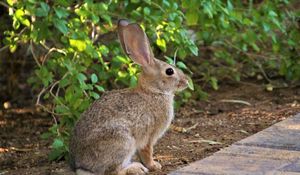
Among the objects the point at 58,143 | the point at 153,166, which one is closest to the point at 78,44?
the point at 58,143

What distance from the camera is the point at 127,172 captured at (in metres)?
5.14

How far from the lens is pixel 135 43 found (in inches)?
221

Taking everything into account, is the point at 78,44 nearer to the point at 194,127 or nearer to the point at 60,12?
the point at 60,12

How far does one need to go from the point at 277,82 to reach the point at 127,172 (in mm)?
3684

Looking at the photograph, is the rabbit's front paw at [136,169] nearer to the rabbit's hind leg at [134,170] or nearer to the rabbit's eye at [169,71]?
the rabbit's hind leg at [134,170]

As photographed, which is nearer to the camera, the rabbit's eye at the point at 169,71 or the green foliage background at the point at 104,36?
the rabbit's eye at the point at 169,71

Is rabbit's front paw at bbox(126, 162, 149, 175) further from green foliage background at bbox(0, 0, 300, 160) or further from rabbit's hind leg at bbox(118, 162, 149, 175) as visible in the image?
green foliage background at bbox(0, 0, 300, 160)

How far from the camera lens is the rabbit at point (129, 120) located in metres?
Result: 5.09

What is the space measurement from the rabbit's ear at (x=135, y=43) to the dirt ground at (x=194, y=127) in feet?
2.23

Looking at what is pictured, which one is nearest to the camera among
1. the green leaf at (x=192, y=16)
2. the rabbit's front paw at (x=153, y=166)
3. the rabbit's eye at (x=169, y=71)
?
the rabbit's front paw at (x=153, y=166)

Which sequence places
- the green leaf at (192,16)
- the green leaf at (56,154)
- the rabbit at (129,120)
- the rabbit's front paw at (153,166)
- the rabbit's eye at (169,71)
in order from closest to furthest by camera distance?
the rabbit at (129,120) → the rabbit's front paw at (153,166) → the rabbit's eye at (169,71) → the green leaf at (56,154) → the green leaf at (192,16)

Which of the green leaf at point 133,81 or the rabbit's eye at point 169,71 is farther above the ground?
the rabbit's eye at point 169,71

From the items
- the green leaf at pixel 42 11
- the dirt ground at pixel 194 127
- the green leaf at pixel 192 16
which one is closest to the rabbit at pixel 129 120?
the dirt ground at pixel 194 127

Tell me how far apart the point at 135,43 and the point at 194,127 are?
Result: 1.32m
